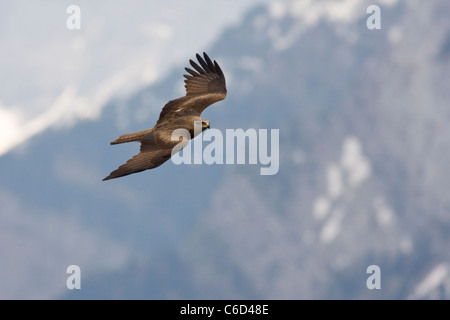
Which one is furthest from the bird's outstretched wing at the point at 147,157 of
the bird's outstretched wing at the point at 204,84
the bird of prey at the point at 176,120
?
the bird's outstretched wing at the point at 204,84

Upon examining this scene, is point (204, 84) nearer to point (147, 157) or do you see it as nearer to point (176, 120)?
point (176, 120)

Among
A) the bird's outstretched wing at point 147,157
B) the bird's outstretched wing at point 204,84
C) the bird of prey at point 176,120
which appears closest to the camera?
the bird's outstretched wing at point 147,157

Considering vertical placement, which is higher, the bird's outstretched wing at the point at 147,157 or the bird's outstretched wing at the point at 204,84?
the bird's outstretched wing at the point at 204,84

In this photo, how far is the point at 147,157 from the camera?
25.2m

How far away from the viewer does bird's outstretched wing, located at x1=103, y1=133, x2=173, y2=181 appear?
938 inches

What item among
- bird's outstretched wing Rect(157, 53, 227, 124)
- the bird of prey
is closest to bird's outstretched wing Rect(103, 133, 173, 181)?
the bird of prey

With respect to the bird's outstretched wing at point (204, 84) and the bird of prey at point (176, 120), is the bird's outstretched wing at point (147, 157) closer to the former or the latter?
the bird of prey at point (176, 120)

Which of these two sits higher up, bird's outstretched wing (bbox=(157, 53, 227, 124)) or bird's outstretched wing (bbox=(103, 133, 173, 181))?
bird's outstretched wing (bbox=(157, 53, 227, 124))

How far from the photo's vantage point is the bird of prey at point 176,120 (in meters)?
24.8

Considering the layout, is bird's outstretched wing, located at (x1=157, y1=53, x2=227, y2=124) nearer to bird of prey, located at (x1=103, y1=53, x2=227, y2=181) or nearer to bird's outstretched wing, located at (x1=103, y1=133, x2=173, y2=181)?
bird of prey, located at (x1=103, y1=53, x2=227, y2=181)

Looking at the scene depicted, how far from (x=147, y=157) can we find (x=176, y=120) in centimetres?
428
